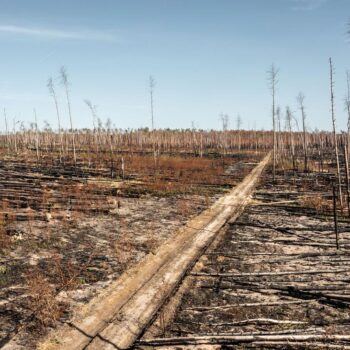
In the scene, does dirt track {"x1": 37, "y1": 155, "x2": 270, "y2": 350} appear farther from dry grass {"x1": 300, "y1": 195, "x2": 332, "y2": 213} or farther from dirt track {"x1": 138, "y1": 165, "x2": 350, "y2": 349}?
dry grass {"x1": 300, "y1": 195, "x2": 332, "y2": 213}

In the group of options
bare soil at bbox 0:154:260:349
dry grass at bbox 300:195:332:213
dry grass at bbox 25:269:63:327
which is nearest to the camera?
dry grass at bbox 25:269:63:327

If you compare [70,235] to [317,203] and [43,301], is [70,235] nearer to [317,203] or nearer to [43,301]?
[43,301]

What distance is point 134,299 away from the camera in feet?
29.8

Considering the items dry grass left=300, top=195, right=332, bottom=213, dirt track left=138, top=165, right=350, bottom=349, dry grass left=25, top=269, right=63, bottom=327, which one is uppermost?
dry grass left=25, top=269, right=63, bottom=327

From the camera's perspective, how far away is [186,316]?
27.3ft

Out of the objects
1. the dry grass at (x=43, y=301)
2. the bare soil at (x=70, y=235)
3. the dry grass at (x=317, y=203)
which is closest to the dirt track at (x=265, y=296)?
the dry grass at (x=43, y=301)

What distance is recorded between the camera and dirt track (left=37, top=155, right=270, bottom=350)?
730cm

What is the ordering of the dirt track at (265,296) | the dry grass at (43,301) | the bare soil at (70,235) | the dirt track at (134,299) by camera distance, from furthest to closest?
the bare soil at (70,235) < the dry grass at (43,301) < the dirt track at (134,299) < the dirt track at (265,296)

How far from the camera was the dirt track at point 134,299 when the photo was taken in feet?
24.0

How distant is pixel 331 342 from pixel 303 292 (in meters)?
2.45

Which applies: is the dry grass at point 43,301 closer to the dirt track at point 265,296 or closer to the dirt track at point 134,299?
the dirt track at point 134,299

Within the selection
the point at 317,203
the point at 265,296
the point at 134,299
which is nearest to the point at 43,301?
the point at 134,299

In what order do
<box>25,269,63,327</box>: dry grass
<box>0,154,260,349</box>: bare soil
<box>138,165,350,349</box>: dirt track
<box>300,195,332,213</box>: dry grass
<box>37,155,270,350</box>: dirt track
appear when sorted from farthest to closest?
<box>300,195,332,213</box>: dry grass, <box>0,154,260,349</box>: bare soil, <box>25,269,63,327</box>: dry grass, <box>37,155,270,350</box>: dirt track, <box>138,165,350,349</box>: dirt track

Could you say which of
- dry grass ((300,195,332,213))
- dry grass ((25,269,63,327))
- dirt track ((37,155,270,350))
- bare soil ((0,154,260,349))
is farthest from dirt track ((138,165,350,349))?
dry grass ((300,195,332,213))
